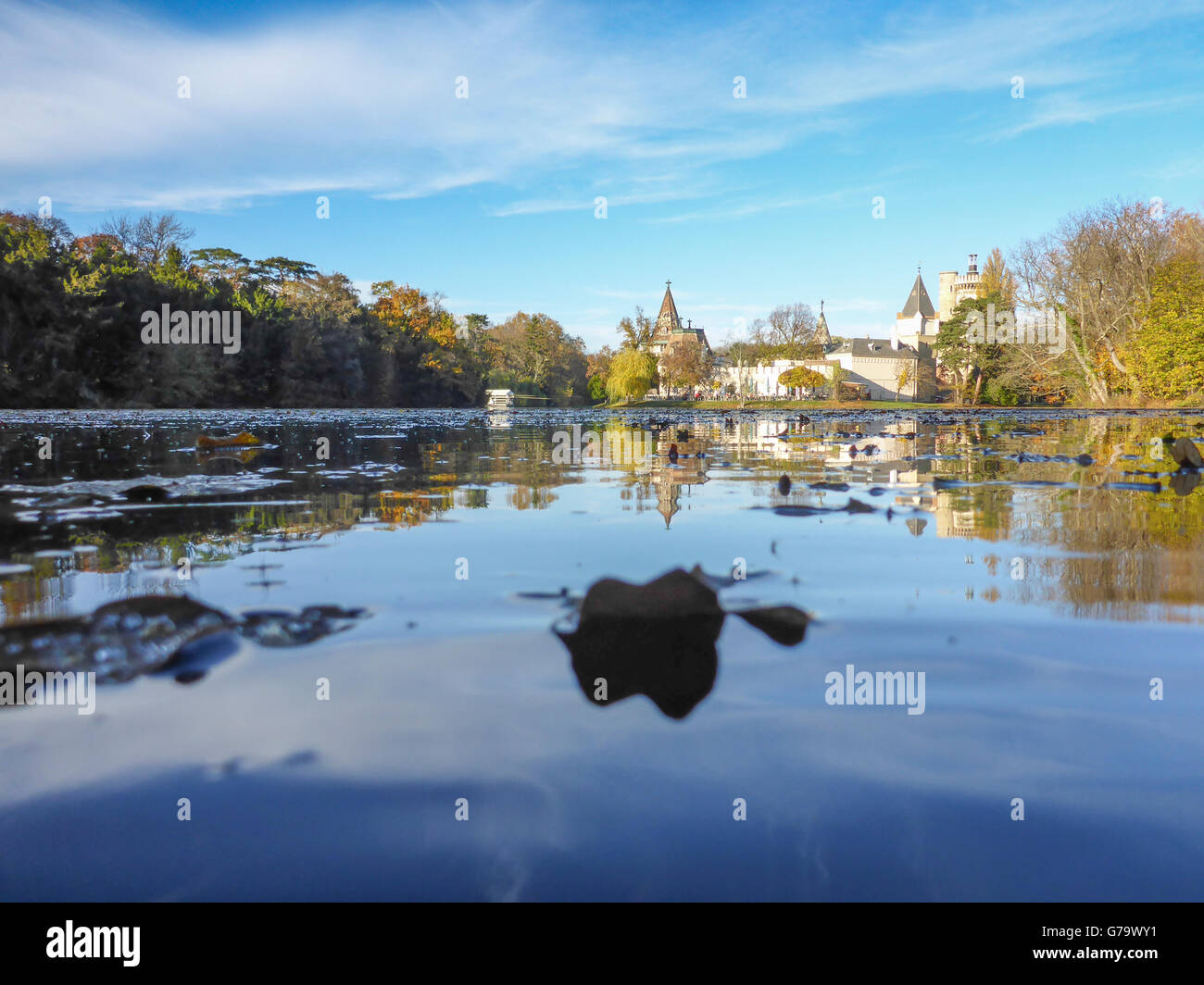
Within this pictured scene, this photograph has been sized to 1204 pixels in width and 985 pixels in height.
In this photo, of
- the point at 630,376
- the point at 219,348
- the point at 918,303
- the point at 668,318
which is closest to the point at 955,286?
the point at 918,303

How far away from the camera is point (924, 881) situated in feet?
3.99

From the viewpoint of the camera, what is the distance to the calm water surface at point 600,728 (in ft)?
4.13

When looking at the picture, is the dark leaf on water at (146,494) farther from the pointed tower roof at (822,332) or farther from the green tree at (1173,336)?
the pointed tower roof at (822,332)

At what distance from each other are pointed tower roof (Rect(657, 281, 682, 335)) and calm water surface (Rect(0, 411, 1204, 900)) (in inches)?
5039

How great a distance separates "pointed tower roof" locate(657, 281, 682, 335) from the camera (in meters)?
130

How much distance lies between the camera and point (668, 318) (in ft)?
433

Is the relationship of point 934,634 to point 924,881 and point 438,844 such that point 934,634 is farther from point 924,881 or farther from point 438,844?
point 438,844

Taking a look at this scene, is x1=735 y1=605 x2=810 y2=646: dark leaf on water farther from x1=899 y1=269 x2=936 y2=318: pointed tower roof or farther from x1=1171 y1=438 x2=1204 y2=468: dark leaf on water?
x1=899 y1=269 x2=936 y2=318: pointed tower roof

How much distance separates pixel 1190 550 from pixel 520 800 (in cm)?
347

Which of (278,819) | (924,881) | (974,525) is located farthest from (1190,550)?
(278,819)

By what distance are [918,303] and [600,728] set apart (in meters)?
149

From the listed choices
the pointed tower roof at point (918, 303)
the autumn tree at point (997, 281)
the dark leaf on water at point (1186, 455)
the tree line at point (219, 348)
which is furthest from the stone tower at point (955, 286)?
the dark leaf on water at point (1186, 455)

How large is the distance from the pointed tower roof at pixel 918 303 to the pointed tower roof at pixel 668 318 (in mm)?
39925

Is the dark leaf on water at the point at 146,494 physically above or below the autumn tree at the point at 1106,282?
below
